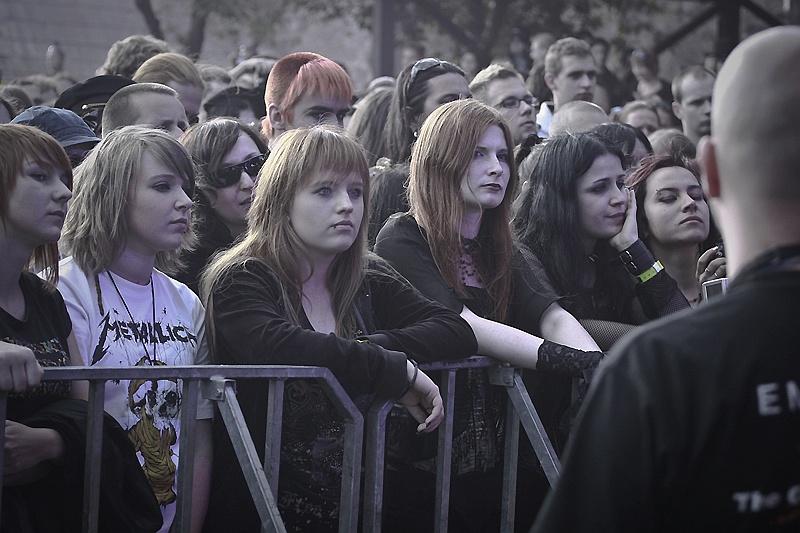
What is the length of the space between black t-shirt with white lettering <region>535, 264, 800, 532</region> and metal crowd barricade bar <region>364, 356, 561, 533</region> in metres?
1.69

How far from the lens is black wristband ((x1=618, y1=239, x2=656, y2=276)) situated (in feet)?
16.3

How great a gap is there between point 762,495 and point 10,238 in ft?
7.69

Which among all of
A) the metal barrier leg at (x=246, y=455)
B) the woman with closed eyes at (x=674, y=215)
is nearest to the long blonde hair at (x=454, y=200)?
the woman with closed eyes at (x=674, y=215)

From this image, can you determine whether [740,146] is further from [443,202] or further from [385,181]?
[385,181]

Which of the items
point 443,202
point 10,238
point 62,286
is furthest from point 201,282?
point 443,202

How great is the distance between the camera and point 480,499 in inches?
154

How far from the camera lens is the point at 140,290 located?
3.65 meters

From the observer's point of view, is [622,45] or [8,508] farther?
[622,45]

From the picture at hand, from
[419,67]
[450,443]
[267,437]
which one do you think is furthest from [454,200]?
[267,437]

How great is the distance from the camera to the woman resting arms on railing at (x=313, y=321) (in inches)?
134

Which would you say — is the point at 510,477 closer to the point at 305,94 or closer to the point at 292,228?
the point at 292,228

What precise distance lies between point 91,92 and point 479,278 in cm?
242

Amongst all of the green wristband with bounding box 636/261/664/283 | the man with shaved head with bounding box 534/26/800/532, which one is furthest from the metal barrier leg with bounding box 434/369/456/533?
the man with shaved head with bounding box 534/26/800/532

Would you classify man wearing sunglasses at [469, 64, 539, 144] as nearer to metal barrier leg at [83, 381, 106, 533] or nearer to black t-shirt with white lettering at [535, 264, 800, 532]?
metal barrier leg at [83, 381, 106, 533]
